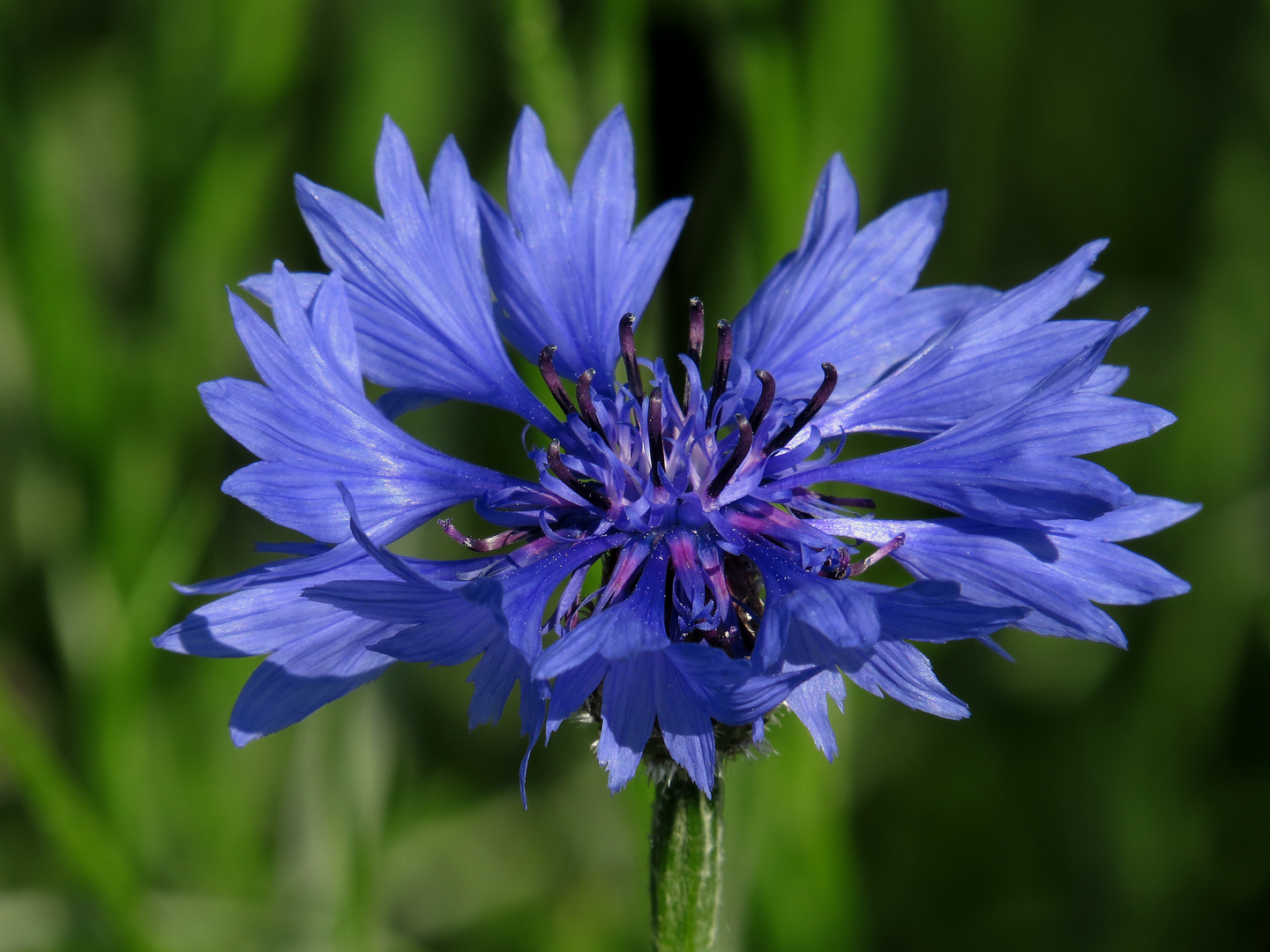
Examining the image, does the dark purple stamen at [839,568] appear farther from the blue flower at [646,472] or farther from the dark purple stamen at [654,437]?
the dark purple stamen at [654,437]

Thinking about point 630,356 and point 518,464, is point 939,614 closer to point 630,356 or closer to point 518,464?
point 630,356

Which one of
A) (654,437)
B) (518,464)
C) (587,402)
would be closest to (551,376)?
(587,402)

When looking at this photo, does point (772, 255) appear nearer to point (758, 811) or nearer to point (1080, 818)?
point (758, 811)

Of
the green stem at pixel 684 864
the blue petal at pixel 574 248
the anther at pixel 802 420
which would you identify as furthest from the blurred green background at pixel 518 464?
the anther at pixel 802 420

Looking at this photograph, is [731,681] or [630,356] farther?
[630,356]

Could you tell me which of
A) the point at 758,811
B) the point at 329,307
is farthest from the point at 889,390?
the point at 758,811

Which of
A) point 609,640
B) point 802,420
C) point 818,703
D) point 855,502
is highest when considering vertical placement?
point 802,420

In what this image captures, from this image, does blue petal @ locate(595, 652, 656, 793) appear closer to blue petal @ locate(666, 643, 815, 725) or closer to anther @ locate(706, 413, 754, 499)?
blue petal @ locate(666, 643, 815, 725)

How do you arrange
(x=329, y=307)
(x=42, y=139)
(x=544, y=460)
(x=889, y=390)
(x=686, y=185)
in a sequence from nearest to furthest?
1. (x=329, y=307)
2. (x=544, y=460)
3. (x=889, y=390)
4. (x=42, y=139)
5. (x=686, y=185)
